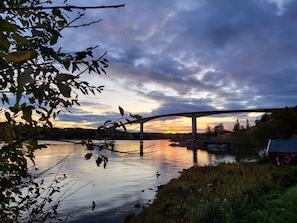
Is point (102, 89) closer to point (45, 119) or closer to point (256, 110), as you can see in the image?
point (45, 119)

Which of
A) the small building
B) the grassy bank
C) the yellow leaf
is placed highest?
the yellow leaf

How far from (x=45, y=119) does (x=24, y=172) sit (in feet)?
2.29

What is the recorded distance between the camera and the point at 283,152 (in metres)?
24.8

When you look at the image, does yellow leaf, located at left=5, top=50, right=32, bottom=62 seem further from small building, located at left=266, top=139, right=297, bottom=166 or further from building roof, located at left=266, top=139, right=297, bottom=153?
building roof, located at left=266, top=139, right=297, bottom=153

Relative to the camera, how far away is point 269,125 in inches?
1984

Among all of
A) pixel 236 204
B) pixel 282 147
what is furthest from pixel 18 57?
pixel 282 147

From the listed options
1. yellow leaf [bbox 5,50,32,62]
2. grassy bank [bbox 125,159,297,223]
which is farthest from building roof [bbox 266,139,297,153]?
yellow leaf [bbox 5,50,32,62]

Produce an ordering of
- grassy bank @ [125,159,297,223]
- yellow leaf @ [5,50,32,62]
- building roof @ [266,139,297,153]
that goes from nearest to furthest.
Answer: yellow leaf @ [5,50,32,62]
grassy bank @ [125,159,297,223]
building roof @ [266,139,297,153]

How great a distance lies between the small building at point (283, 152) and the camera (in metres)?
24.2

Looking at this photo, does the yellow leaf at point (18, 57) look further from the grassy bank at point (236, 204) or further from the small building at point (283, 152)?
the small building at point (283, 152)

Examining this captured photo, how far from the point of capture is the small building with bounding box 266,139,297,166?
2416cm

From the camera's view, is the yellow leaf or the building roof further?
the building roof

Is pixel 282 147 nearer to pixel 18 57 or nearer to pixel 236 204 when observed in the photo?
pixel 236 204

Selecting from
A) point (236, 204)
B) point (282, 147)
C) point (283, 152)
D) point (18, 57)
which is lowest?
point (236, 204)
